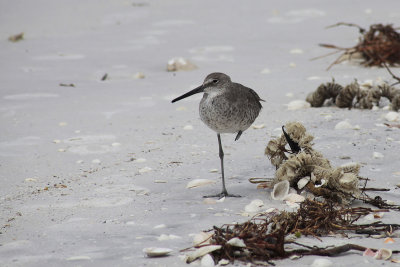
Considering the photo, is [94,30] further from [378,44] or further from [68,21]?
[378,44]

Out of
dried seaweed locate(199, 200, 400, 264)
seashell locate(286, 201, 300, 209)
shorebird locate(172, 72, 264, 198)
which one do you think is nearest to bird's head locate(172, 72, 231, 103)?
shorebird locate(172, 72, 264, 198)

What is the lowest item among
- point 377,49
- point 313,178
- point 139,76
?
point 313,178

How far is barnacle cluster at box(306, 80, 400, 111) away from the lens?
6754 mm

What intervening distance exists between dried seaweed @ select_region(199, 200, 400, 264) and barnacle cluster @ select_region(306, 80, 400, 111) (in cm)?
277

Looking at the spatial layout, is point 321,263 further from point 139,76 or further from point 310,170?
point 139,76

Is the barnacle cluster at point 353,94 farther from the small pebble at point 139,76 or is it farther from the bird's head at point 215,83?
the small pebble at point 139,76

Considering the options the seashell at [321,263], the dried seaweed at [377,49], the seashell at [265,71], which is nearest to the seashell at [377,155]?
the seashell at [321,263]

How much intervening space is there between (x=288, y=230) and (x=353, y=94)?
11.2 feet

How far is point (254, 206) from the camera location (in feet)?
14.0

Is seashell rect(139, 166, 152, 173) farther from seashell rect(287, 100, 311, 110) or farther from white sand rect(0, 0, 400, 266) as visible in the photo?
seashell rect(287, 100, 311, 110)

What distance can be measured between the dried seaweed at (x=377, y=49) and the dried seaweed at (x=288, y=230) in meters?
4.54

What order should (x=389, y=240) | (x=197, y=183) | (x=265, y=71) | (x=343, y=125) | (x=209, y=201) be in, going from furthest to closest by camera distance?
(x=265, y=71)
(x=343, y=125)
(x=197, y=183)
(x=209, y=201)
(x=389, y=240)

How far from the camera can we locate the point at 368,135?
5.80 m

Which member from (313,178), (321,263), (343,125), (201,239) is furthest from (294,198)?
(343,125)
